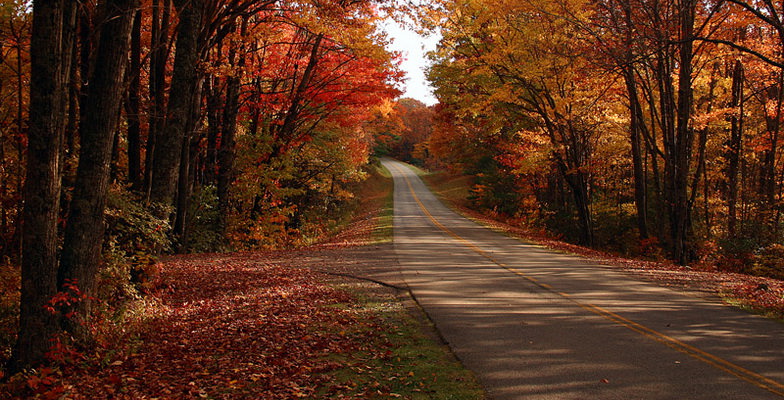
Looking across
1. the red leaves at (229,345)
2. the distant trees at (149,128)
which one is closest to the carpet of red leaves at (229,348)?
the red leaves at (229,345)

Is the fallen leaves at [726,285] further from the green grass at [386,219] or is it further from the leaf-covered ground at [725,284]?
the green grass at [386,219]

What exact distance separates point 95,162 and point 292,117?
46.9 feet

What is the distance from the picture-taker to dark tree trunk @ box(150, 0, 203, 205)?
451 inches

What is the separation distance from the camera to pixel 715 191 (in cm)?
2923

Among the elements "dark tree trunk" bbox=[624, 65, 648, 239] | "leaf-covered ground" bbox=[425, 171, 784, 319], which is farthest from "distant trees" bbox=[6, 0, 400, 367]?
"leaf-covered ground" bbox=[425, 171, 784, 319]

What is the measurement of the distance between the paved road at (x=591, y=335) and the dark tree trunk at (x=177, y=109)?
20.2ft

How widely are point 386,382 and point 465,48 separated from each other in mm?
19689

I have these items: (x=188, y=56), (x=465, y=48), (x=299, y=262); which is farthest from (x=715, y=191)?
(x=188, y=56)

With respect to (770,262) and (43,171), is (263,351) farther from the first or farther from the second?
(770,262)

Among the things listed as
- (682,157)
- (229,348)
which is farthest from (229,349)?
(682,157)

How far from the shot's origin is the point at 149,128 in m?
14.2

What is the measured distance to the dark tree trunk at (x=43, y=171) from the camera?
226 inches

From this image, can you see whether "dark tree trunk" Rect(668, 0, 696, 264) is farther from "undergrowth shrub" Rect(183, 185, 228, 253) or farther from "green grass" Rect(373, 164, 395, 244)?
"undergrowth shrub" Rect(183, 185, 228, 253)

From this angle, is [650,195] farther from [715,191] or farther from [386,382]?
[386,382]
